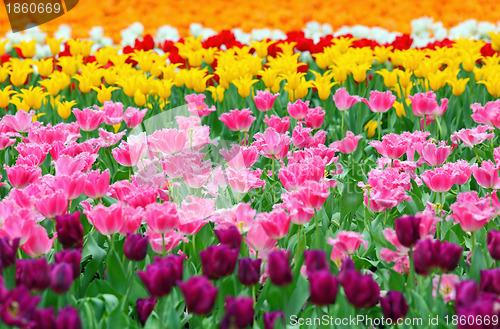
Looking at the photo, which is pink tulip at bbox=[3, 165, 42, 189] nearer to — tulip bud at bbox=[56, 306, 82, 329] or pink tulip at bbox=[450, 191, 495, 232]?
tulip bud at bbox=[56, 306, 82, 329]

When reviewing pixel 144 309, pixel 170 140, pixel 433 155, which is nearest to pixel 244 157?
pixel 170 140

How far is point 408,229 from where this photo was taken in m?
1.79

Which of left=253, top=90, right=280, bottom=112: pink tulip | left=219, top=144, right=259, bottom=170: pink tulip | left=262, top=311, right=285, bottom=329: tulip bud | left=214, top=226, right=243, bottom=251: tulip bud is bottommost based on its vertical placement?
left=253, top=90, right=280, bottom=112: pink tulip

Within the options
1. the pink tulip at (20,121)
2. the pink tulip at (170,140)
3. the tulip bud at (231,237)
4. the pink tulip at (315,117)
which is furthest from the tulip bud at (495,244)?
the pink tulip at (20,121)

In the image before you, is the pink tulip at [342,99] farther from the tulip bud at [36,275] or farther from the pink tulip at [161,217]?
the tulip bud at [36,275]

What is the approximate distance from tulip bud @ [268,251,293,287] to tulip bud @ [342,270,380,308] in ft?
0.54

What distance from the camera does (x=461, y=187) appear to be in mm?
2986

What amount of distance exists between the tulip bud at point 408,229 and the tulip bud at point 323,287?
34 centimetres

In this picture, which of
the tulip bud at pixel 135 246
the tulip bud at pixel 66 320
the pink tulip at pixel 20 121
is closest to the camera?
the tulip bud at pixel 66 320

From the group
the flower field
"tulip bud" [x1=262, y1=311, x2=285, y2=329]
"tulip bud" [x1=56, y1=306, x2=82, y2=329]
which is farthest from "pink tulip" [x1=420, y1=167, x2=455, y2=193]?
"tulip bud" [x1=56, y1=306, x2=82, y2=329]

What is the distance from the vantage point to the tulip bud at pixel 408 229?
179 cm

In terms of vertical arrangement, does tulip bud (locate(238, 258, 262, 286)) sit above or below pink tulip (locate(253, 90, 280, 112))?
above

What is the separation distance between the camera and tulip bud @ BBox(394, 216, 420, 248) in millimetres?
1787

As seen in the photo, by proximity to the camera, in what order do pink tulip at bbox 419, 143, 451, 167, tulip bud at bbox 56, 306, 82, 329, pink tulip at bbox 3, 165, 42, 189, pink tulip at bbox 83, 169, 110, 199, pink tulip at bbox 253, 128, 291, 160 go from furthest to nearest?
pink tulip at bbox 253, 128, 291, 160
pink tulip at bbox 419, 143, 451, 167
pink tulip at bbox 3, 165, 42, 189
pink tulip at bbox 83, 169, 110, 199
tulip bud at bbox 56, 306, 82, 329
